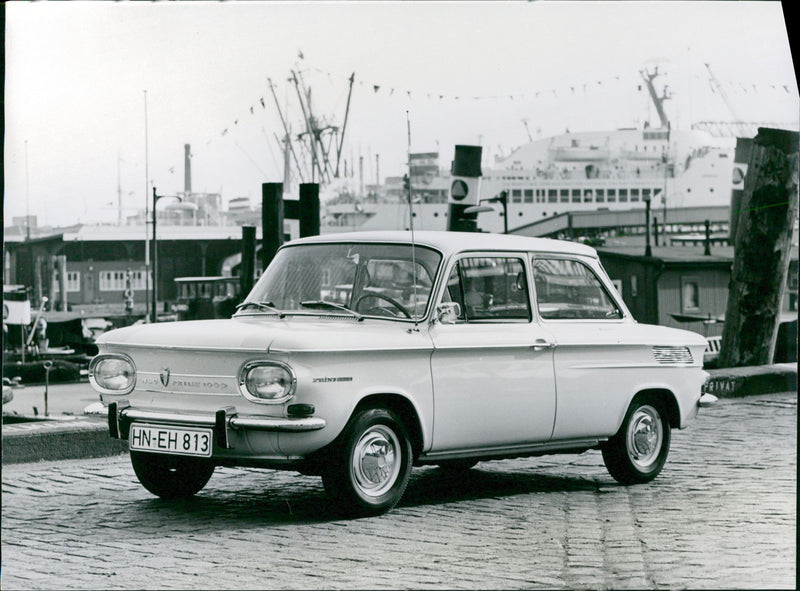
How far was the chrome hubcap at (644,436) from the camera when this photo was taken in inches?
182

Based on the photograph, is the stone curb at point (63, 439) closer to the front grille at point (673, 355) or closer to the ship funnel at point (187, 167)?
the front grille at point (673, 355)

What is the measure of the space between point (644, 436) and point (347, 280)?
1325 mm

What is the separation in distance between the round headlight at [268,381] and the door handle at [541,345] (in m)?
0.93

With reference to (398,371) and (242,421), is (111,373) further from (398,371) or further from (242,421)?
(398,371)

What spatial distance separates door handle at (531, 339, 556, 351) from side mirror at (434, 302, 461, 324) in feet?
1.05

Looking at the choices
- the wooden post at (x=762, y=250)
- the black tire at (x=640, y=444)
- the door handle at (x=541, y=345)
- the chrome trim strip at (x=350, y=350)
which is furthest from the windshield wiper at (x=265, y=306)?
the wooden post at (x=762, y=250)

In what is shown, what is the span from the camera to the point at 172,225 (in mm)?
3732

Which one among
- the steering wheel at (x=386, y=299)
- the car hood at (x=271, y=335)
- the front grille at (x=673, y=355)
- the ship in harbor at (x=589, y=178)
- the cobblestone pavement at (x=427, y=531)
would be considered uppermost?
the ship in harbor at (x=589, y=178)

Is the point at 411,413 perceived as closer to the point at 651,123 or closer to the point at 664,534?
the point at 664,534

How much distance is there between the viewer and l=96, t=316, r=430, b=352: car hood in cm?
379

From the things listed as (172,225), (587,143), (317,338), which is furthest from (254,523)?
(587,143)

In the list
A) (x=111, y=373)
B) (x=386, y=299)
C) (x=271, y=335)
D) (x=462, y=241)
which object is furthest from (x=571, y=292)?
(x=111, y=373)

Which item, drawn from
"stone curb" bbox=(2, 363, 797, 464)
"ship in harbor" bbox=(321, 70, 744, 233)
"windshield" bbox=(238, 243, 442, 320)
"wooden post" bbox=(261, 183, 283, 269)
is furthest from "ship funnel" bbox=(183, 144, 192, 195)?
"stone curb" bbox=(2, 363, 797, 464)

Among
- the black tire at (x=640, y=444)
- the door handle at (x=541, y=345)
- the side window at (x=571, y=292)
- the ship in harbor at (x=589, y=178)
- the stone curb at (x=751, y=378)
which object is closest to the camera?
the ship in harbor at (x=589, y=178)
